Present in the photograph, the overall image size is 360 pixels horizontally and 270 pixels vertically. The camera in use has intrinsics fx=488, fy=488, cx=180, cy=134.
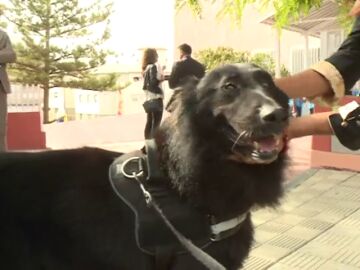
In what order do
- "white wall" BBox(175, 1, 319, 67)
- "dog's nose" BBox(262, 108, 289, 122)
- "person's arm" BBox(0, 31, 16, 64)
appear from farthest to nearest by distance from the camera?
"white wall" BBox(175, 1, 319, 67)
"person's arm" BBox(0, 31, 16, 64)
"dog's nose" BBox(262, 108, 289, 122)

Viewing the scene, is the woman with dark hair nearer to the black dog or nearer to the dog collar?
the black dog

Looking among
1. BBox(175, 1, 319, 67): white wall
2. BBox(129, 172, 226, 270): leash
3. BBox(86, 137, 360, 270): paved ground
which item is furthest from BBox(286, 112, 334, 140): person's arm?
BBox(175, 1, 319, 67): white wall

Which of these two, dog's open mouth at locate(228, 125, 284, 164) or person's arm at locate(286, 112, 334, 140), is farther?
person's arm at locate(286, 112, 334, 140)

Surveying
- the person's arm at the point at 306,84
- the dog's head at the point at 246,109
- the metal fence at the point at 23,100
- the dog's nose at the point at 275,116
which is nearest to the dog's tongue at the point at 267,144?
the dog's head at the point at 246,109

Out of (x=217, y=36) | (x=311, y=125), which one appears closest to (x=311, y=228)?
(x=311, y=125)

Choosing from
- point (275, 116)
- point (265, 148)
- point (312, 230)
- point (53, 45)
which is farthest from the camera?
point (53, 45)

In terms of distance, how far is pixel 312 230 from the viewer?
4402 mm

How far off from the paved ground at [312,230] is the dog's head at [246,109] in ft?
2.51

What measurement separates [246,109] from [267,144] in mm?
176

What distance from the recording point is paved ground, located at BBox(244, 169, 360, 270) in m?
3.69

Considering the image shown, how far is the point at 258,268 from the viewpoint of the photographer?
3564 millimetres

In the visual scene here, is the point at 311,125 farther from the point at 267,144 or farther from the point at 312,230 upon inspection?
the point at 312,230

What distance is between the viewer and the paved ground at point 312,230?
3.69m

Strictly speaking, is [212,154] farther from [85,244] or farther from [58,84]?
[58,84]
